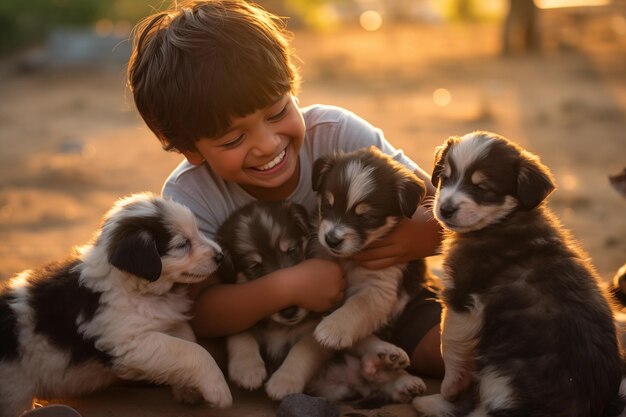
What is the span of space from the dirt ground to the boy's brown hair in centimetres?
142

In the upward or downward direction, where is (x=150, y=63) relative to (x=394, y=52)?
upward

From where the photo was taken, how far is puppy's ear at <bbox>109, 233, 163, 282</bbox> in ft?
12.4

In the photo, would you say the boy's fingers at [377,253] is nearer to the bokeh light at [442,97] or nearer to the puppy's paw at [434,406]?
the puppy's paw at [434,406]

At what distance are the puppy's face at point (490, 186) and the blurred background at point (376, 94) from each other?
2489 millimetres

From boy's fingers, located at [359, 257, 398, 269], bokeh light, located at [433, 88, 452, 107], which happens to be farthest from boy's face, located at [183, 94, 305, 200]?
bokeh light, located at [433, 88, 452, 107]

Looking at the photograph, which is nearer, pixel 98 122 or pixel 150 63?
pixel 150 63

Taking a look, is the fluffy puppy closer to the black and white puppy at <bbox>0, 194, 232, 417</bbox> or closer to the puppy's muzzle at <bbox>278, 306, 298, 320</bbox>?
the puppy's muzzle at <bbox>278, 306, 298, 320</bbox>

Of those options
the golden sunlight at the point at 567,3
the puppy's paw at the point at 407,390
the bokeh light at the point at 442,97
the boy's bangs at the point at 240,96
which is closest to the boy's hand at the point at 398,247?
the puppy's paw at the point at 407,390

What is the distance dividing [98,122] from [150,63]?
1002 cm

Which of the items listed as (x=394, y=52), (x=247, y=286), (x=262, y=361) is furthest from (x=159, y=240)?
(x=394, y=52)

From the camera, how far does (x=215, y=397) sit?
3.92 meters

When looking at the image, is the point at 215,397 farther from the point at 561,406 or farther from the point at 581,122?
the point at 581,122

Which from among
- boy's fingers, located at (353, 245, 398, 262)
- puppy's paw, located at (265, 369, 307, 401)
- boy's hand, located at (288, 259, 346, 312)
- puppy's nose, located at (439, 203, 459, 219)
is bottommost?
puppy's paw, located at (265, 369, 307, 401)

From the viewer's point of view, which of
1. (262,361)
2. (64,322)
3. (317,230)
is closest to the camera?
(64,322)
